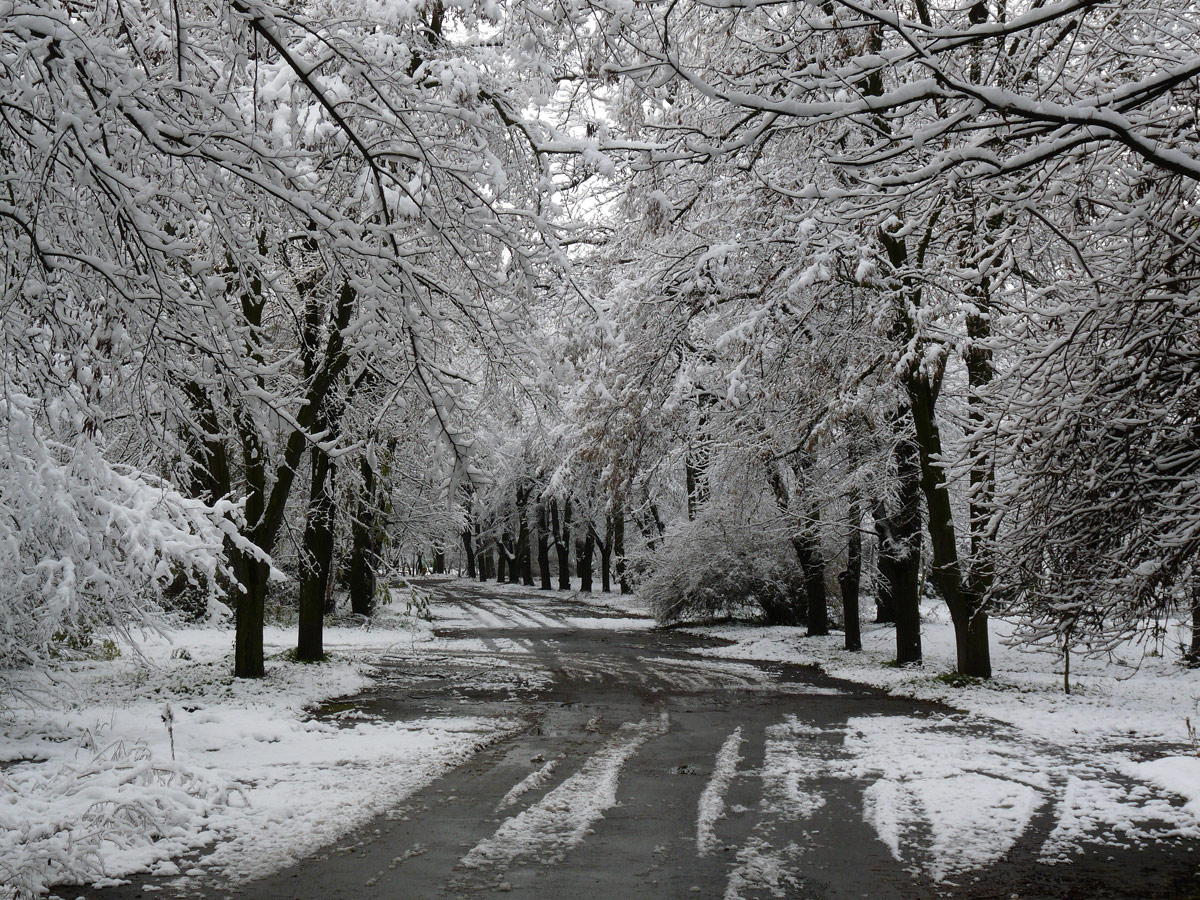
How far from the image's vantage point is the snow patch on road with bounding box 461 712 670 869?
6.38 metres

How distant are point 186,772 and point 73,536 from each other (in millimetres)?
2527

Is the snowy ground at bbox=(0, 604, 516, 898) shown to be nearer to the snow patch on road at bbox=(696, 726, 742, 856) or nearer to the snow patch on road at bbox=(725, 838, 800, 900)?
the snow patch on road at bbox=(696, 726, 742, 856)

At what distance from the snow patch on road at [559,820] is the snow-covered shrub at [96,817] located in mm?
2116

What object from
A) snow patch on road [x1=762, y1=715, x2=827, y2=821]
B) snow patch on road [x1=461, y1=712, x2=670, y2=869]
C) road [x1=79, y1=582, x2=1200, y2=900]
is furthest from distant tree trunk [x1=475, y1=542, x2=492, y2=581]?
snow patch on road [x1=461, y1=712, x2=670, y2=869]

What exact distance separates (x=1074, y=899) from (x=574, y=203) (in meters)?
7.63

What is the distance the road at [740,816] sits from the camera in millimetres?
5828

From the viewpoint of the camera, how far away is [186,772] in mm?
7836

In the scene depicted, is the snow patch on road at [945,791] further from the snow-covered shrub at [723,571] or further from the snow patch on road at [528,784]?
the snow-covered shrub at [723,571]

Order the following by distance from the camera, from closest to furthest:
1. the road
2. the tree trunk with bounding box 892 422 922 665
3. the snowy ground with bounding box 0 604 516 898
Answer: the road < the snowy ground with bounding box 0 604 516 898 < the tree trunk with bounding box 892 422 922 665

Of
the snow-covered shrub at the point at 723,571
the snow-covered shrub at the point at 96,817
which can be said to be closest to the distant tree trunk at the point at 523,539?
the snow-covered shrub at the point at 723,571

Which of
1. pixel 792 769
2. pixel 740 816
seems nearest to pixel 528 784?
pixel 740 816

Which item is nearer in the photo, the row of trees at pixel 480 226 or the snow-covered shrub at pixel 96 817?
the row of trees at pixel 480 226

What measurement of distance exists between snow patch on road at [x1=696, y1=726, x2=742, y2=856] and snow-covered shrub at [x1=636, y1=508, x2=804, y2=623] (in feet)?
47.4

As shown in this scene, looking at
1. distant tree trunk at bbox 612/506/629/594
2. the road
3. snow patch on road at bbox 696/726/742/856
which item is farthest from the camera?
distant tree trunk at bbox 612/506/629/594
